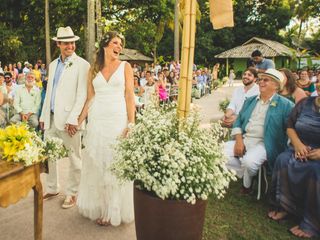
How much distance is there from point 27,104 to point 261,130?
5.60 meters

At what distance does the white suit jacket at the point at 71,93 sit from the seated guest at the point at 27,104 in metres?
4.02

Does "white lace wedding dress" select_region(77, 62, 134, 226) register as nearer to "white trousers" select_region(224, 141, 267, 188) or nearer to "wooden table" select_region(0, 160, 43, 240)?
"wooden table" select_region(0, 160, 43, 240)

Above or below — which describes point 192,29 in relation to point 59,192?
above

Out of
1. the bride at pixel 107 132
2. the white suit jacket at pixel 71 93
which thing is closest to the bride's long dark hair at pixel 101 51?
the bride at pixel 107 132

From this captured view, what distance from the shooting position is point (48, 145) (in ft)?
11.6

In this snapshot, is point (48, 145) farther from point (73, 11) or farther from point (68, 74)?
point (73, 11)

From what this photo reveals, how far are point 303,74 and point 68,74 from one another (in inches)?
290

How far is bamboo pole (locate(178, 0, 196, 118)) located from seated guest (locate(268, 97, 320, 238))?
1.97m

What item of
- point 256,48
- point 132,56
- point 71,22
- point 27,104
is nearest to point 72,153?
point 27,104

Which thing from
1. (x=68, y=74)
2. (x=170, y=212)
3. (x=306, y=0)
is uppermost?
(x=306, y=0)

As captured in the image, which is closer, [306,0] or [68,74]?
[68,74]

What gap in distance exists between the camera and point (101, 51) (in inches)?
165

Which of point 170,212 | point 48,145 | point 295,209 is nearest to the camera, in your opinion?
point 170,212

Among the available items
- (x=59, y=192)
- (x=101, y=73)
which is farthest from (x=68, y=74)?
(x=59, y=192)
